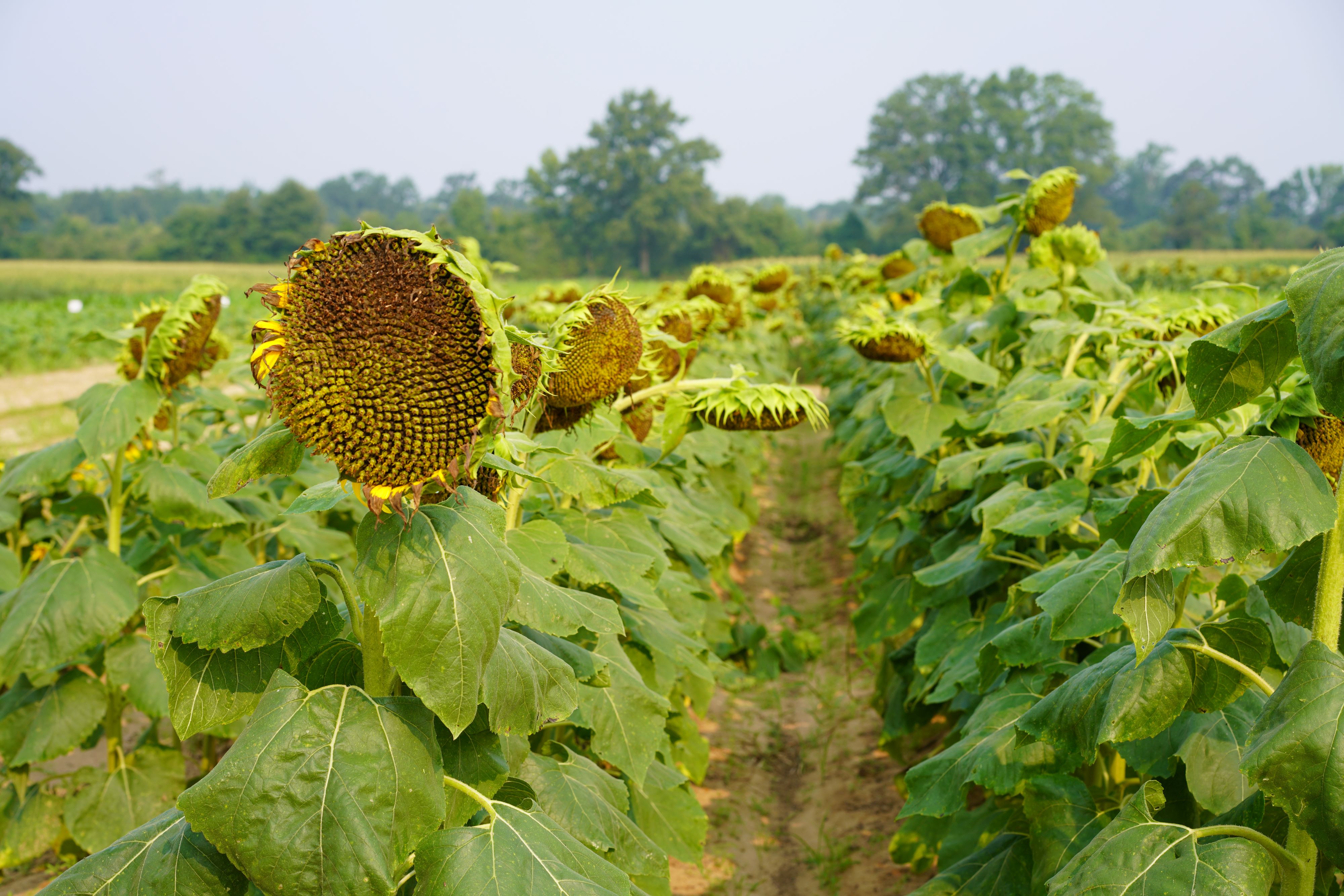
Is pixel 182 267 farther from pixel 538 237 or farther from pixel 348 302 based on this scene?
pixel 348 302

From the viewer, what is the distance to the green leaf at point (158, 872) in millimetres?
1431

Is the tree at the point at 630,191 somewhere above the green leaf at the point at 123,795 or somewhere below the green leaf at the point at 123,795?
above

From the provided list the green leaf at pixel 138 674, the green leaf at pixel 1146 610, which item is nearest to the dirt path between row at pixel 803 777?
the green leaf at pixel 138 674

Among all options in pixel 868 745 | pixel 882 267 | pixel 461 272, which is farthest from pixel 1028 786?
pixel 882 267

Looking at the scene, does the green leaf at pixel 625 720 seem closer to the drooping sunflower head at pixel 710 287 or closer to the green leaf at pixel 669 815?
the green leaf at pixel 669 815

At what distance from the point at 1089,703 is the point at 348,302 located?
1.52 m

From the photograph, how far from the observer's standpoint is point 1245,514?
140 centimetres

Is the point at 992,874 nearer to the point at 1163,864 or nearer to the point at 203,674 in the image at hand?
the point at 1163,864

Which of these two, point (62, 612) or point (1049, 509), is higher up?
point (1049, 509)

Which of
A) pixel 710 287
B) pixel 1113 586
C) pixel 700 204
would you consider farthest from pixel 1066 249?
pixel 700 204

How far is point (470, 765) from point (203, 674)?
0.46 metres

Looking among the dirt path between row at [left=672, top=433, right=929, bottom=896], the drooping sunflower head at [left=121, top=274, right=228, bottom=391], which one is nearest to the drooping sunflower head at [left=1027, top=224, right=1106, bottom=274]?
the dirt path between row at [left=672, top=433, right=929, bottom=896]

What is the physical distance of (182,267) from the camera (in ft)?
202

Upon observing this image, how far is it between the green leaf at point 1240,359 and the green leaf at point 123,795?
327 cm
